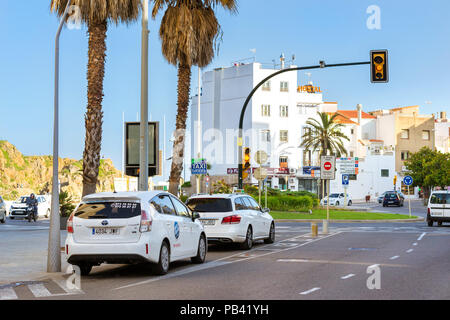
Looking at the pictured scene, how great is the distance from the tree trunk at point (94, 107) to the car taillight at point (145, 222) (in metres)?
9.98

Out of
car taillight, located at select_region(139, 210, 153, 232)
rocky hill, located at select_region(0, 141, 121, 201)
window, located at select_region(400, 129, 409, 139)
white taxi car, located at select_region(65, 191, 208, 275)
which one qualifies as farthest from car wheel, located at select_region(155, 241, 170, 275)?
window, located at select_region(400, 129, 409, 139)

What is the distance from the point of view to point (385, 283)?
37.6ft

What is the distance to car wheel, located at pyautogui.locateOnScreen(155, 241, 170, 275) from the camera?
1289cm

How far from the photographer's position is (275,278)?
40.4 ft

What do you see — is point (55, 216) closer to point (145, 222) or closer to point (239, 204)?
point (145, 222)

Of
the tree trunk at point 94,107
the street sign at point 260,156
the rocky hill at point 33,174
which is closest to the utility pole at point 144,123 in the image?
the tree trunk at point 94,107

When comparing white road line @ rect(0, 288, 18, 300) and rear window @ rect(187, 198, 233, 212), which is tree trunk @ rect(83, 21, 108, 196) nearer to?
rear window @ rect(187, 198, 233, 212)

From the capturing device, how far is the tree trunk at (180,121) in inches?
1155

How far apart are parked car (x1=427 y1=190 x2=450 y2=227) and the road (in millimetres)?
13886

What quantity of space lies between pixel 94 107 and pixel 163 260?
10650 millimetres

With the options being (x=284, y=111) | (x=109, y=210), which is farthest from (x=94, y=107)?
(x=284, y=111)

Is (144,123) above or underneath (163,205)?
above

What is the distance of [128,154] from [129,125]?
900 millimetres
